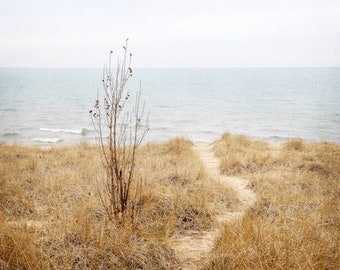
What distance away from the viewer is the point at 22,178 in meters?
6.60

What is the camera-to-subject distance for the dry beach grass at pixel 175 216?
320cm

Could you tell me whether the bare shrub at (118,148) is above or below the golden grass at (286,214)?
above

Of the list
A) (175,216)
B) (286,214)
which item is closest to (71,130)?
(175,216)

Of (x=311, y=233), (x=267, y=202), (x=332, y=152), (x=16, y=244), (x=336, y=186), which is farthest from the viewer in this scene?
(x=332, y=152)

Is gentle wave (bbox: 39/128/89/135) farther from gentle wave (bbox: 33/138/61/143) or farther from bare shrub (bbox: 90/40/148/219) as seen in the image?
bare shrub (bbox: 90/40/148/219)

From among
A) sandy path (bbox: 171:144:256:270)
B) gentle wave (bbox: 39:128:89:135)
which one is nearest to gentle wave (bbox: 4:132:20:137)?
gentle wave (bbox: 39:128:89:135)

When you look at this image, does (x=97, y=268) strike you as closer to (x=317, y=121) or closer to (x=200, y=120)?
(x=200, y=120)

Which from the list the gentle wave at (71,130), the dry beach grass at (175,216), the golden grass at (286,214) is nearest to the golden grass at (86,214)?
the dry beach grass at (175,216)

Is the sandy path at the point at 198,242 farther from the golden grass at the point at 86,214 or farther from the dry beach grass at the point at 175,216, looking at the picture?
the golden grass at the point at 86,214

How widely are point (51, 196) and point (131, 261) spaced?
3.11 metres

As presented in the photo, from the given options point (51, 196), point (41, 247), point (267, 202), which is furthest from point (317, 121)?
point (41, 247)

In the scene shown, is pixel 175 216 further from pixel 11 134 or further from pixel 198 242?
pixel 11 134

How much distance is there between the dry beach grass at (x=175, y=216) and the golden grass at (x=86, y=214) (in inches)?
0.5

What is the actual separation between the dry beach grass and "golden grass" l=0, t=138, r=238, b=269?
1 cm
